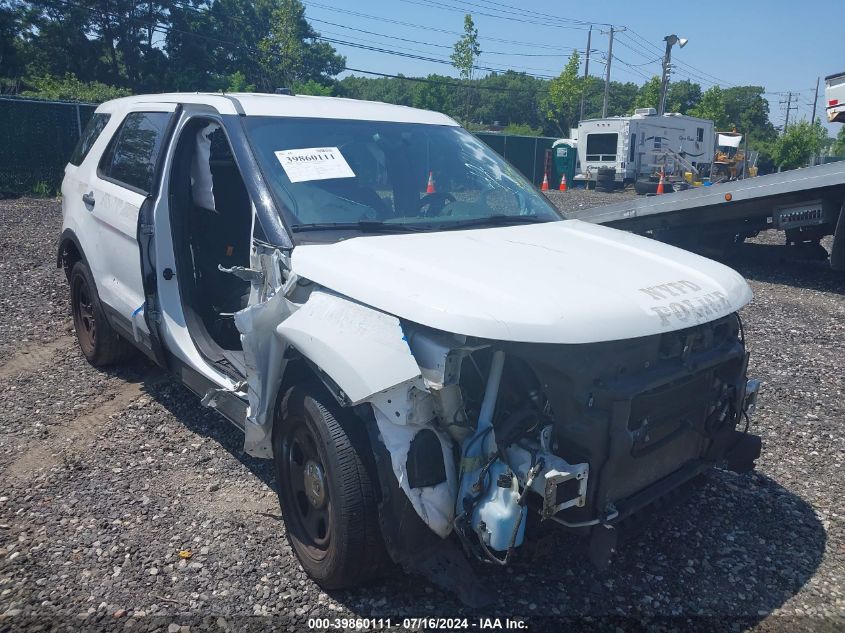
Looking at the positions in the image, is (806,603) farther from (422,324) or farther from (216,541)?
(216,541)

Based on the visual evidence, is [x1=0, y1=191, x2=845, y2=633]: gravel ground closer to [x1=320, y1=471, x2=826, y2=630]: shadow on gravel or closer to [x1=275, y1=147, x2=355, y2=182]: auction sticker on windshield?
[x1=320, y1=471, x2=826, y2=630]: shadow on gravel

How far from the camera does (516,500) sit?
2357 millimetres

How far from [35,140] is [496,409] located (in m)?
16.8

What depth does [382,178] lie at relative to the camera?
3.57 m

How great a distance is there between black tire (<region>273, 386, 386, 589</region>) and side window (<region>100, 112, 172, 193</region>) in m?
2.00

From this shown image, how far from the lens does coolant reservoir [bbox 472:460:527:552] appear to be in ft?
7.69

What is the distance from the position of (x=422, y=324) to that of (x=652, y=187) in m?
24.2

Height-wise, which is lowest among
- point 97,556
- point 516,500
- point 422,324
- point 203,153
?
point 97,556

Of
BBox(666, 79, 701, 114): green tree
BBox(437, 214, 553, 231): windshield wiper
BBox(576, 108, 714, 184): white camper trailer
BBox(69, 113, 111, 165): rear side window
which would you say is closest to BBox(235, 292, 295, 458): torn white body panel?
BBox(437, 214, 553, 231): windshield wiper

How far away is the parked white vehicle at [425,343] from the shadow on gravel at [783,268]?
21.9 ft

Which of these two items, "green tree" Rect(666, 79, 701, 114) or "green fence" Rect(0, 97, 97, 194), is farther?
"green tree" Rect(666, 79, 701, 114)

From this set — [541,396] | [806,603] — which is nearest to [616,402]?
[541,396]

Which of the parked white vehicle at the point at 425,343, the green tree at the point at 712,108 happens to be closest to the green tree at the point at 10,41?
the parked white vehicle at the point at 425,343

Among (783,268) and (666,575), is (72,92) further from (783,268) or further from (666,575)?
(666,575)
